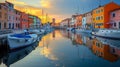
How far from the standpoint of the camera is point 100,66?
58.6 feet

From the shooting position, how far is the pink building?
56.4 m

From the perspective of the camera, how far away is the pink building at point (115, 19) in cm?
5638

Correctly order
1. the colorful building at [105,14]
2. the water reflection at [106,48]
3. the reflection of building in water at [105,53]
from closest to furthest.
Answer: the reflection of building in water at [105,53] < the water reflection at [106,48] < the colorful building at [105,14]

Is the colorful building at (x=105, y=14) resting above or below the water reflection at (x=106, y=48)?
above

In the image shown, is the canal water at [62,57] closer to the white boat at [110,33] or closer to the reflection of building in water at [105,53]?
the reflection of building in water at [105,53]

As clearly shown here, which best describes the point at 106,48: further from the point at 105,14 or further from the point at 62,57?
the point at 105,14

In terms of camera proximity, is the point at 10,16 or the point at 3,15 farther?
the point at 10,16

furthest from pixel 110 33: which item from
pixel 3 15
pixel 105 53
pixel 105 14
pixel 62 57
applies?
pixel 3 15

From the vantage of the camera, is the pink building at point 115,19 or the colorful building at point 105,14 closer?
the pink building at point 115,19

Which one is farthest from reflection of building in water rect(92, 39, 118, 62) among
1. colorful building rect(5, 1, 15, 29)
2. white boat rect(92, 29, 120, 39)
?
colorful building rect(5, 1, 15, 29)

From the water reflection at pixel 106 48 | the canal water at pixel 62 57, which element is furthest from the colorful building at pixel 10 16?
the canal water at pixel 62 57

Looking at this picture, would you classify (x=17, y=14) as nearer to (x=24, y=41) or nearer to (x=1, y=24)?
(x=1, y=24)

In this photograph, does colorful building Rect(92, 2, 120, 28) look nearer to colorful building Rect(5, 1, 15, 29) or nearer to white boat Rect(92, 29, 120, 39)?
white boat Rect(92, 29, 120, 39)

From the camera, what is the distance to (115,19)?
58562 mm
